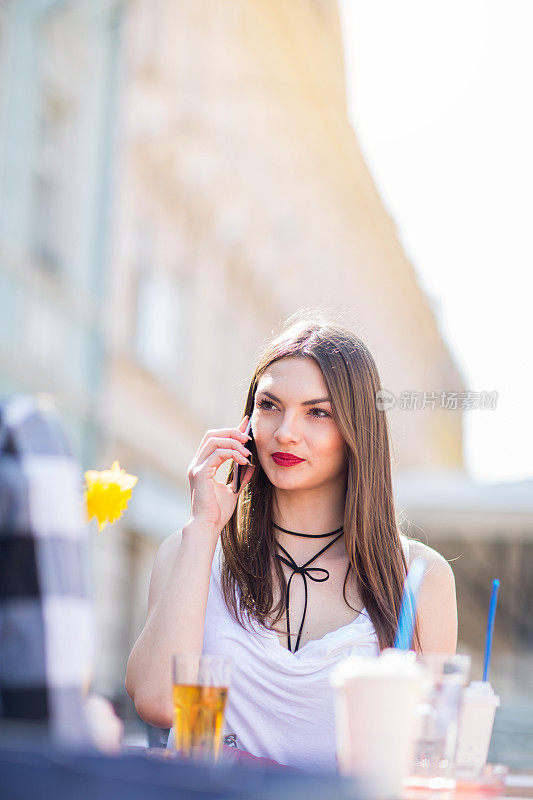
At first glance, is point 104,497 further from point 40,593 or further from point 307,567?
point 307,567

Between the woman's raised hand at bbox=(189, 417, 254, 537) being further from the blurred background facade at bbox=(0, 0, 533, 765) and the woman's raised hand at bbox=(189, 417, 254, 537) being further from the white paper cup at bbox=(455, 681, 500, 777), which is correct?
the blurred background facade at bbox=(0, 0, 533, 765)

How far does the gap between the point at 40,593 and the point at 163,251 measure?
470 inches

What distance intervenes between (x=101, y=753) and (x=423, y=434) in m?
31.2

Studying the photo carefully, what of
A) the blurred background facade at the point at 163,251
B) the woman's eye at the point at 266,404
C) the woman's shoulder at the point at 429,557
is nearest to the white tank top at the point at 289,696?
the woman's shoulder at the point at 429,557

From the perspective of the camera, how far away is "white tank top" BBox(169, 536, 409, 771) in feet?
7.22

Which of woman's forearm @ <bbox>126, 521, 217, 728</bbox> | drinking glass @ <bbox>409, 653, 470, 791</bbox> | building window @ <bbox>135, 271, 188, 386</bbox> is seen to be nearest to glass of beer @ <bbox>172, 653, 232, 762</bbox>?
drinking glass @ <bbox>409, 653, 470, 791</bbox>

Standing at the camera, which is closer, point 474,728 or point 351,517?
point 474,728

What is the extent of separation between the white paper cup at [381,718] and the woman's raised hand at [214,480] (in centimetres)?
110

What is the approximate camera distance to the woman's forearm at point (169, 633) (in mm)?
2012

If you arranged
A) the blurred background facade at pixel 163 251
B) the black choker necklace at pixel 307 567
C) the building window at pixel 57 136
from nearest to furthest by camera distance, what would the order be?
the black choker necklace at pixel 307 567, the blurred background facade at pixel 163 251, the building window at pixel 57 136

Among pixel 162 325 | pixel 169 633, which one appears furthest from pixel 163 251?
pixel 169 633

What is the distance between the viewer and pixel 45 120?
1041 centimetres

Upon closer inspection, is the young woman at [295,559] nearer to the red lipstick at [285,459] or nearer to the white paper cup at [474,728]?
the red lipstick at [285,459]

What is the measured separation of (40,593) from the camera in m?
1.12
